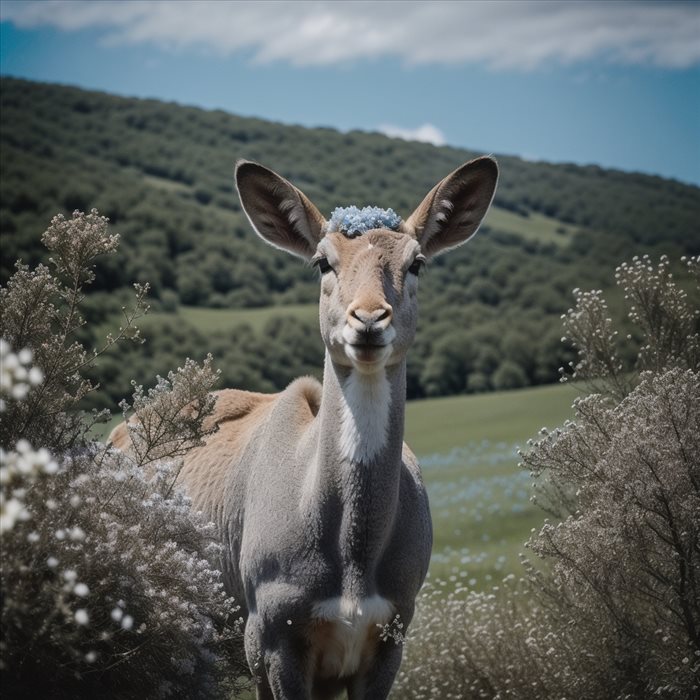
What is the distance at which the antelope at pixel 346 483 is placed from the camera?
6.70m

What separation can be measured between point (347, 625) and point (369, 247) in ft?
8.35

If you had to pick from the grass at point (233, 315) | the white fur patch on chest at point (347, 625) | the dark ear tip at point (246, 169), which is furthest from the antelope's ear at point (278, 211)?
the grass at point (233, 315)

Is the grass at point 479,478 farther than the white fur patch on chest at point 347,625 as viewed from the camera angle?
Yes

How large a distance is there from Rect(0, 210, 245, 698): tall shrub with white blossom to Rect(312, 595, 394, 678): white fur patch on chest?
0.71 metres

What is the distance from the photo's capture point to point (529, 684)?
9273 millimetres

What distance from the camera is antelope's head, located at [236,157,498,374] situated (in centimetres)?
632

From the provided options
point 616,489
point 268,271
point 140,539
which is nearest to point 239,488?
point 140,539

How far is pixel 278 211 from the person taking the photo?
24.9 feet

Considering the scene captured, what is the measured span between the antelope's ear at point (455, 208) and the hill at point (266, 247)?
64.8 meters

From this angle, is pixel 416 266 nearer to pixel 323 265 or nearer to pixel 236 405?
pixel 323 265

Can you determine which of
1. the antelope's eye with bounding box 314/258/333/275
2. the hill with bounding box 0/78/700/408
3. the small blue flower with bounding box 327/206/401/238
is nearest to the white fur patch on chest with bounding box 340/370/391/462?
the antelope's eye with bounding box 314/258/333/275

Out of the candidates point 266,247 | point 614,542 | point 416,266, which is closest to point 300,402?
point 416,266

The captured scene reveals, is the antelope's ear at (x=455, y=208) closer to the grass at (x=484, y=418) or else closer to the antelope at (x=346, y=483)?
the antelope at (x=346, y=483)

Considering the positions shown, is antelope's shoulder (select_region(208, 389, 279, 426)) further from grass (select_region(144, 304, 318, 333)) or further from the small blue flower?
grass (select_region(144, 304, 318, 333))
